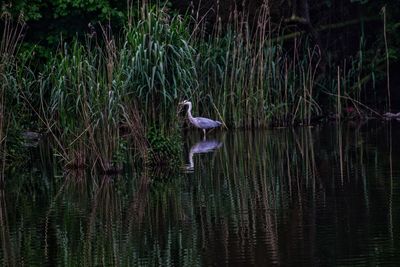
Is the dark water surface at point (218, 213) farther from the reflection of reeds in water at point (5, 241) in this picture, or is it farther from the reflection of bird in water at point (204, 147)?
the reflection of bird in water at point (204, 147)

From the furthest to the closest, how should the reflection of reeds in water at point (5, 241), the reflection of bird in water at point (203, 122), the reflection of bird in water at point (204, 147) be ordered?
the reflection of bird in water at point (203, 122), the reflection of bird in water at point (204, 147), the reflection of reeds in water at point (5, 241)

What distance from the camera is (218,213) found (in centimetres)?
1123

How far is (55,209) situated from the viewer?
40.2 ft

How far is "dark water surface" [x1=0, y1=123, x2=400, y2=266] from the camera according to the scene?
898cm

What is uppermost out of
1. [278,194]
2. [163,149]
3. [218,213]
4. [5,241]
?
[163,149]

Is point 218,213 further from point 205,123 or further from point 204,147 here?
point 205,123

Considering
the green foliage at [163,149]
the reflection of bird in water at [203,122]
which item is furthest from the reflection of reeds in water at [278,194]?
the reflection of bird in water at [203,122]

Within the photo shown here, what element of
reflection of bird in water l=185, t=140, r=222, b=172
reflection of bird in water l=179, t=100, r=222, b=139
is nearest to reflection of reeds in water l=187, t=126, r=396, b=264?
reflection of bird in water l=185, t=140, r=222, b=172

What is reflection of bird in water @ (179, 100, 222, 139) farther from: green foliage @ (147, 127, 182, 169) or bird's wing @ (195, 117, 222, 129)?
green foliage @ (147, 127, 182, 169)

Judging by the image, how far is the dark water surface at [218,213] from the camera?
8.98 metres

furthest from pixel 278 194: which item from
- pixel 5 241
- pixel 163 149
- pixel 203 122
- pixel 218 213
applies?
pixel 203 122

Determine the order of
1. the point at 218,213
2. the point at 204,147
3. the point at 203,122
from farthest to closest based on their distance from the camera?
the point at 203,122 < the point at 204,147 < the point at 218,213

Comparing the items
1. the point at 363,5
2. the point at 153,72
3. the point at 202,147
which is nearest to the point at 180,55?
the point at 153,72

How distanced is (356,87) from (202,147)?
295 inches
